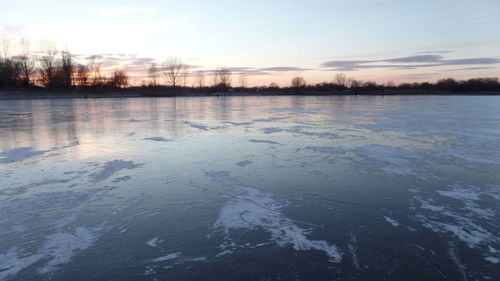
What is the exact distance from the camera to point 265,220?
128 inches

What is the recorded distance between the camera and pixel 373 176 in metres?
4.80

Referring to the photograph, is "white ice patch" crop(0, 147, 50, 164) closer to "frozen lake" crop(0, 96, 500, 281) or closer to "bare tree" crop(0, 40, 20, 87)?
"frozen lake" crop(0, 96, 500, 281)

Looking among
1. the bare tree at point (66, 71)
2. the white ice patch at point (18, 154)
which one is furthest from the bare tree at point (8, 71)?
the white ice patch at point (18, 154)

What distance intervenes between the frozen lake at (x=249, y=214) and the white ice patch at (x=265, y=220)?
0.6 inches

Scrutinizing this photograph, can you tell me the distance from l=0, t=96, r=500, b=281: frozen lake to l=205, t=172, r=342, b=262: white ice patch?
0.05ft

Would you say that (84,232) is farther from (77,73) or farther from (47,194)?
(77,73)

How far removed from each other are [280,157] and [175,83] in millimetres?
73071

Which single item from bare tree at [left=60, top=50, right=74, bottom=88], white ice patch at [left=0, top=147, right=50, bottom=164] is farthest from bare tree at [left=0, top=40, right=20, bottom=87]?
white ice patch at [left=0, top=147, right=50, bottom=164]

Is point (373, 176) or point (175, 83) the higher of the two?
point (175, 83)

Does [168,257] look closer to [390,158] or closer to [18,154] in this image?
[390,158]

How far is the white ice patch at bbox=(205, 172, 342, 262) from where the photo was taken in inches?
108

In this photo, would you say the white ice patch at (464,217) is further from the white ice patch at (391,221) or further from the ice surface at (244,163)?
the ice surface at (244,163)

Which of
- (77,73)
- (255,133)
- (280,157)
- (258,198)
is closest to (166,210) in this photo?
(258,198)

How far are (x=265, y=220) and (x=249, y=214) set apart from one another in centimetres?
22
